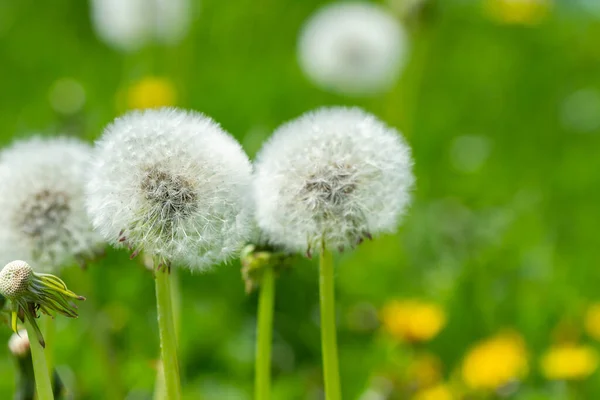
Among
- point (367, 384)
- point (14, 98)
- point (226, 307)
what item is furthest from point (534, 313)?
point (14, 98)

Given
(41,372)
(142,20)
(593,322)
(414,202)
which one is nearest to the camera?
(41,372)

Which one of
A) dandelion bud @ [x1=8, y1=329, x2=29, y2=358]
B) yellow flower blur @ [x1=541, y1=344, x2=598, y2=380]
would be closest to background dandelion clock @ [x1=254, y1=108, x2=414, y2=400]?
dandelion bud @ [x1=8, y1=329, x2=29, y2=358]

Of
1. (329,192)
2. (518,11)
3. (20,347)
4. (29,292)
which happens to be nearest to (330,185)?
(329,192)

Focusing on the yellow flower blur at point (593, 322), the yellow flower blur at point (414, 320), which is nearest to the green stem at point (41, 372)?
the yellow flower blur at point (414, 320)

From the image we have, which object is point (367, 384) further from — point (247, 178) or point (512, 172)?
point (512, 172)

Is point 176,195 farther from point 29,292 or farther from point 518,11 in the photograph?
point 518,11
